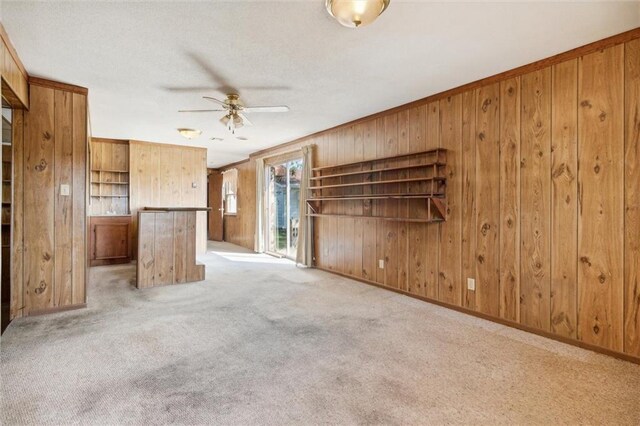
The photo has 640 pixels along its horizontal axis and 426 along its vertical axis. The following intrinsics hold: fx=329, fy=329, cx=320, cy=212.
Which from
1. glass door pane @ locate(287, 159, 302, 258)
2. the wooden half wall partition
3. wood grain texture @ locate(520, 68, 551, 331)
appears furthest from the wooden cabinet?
wood grain texture @ locate(520, 68, 551, 331)

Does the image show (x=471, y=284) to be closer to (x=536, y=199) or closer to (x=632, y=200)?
(x=536, y=199)

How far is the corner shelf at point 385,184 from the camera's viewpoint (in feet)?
Result: 12.4

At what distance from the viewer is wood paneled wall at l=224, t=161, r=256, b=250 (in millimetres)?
8374

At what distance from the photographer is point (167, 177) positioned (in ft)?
23.6

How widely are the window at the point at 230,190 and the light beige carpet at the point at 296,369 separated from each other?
231 inches

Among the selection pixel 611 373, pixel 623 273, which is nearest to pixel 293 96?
pixel 623 273

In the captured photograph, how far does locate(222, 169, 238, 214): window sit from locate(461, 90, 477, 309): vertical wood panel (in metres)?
6.93

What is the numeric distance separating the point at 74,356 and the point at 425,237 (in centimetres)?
360

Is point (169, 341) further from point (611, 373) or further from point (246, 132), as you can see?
Result: point (246, 132)

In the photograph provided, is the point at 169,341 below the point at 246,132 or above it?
below

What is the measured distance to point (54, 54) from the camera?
112 inches

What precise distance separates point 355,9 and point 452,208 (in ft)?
8.15

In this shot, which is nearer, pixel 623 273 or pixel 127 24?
pixel 127 24

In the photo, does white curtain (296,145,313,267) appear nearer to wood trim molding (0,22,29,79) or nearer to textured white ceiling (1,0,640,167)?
textured white ceiling (1,0,640,167)
